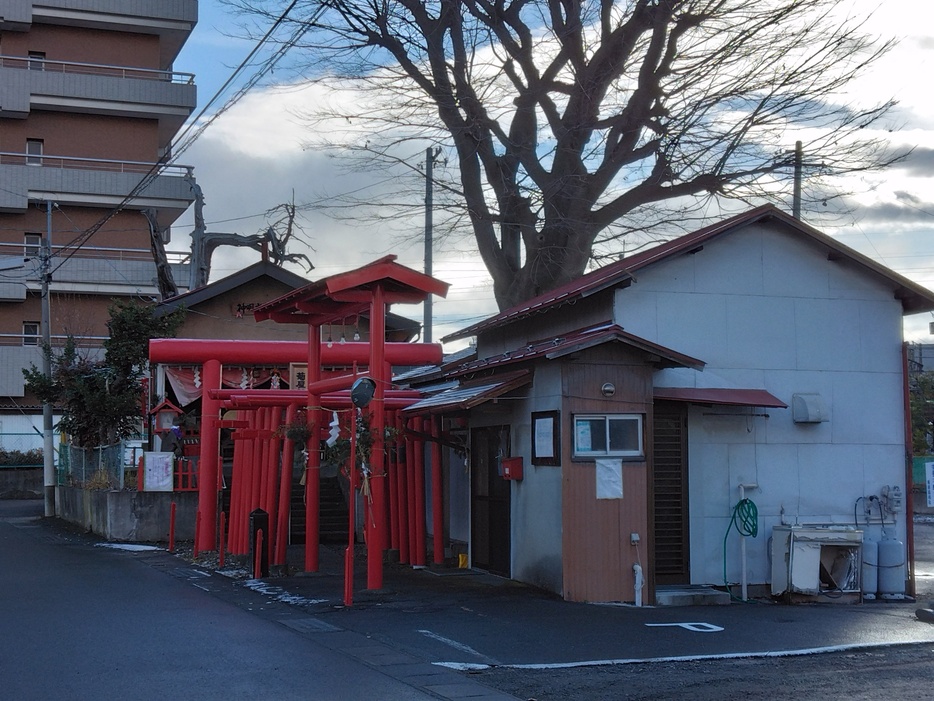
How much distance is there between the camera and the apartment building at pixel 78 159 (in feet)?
154

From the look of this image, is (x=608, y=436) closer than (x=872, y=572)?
Yes

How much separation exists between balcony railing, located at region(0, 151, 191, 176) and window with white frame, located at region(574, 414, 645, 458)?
37186mm

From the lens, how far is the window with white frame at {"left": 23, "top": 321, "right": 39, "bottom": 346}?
4750 centimetres

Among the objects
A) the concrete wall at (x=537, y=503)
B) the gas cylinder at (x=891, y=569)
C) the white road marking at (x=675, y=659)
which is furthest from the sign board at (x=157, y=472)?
the white road marking at (x=675, y=659)

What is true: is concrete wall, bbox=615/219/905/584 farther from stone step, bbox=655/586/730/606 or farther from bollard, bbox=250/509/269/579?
bollard, bbox=250/509/269/579

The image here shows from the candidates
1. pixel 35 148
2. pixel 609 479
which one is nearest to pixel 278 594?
pixel 609 479

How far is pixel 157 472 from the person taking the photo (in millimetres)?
24359

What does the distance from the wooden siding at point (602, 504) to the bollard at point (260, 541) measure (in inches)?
192

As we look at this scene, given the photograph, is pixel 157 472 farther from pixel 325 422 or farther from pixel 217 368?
pixel 325 422

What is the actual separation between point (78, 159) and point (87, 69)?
4.16 metres

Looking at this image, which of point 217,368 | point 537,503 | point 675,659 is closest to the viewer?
point 675,659

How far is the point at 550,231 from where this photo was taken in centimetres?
2467

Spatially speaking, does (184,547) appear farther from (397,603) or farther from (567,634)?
(567,634)

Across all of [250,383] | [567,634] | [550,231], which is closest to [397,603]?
[567,634]
